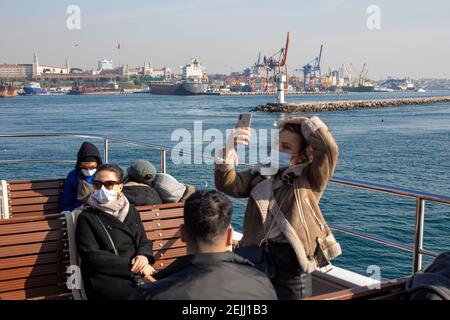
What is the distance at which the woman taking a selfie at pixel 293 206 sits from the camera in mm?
2715

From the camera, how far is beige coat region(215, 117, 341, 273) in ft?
8.85

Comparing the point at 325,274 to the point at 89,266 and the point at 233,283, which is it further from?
the point at 233,283

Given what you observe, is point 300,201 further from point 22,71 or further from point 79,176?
point 22,71

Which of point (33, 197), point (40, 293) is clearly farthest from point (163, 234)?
point (33, 197)

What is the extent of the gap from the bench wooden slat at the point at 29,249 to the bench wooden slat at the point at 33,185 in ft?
6.59

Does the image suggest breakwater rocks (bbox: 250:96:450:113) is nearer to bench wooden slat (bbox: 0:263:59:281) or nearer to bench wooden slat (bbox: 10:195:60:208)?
bench wooden slat (bbox: 10:195:60:208)

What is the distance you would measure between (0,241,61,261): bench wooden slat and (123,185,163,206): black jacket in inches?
32.1

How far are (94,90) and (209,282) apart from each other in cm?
17427

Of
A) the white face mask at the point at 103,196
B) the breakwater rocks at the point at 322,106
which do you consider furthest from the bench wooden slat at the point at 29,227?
the breakwater rocks at the point at 322,106

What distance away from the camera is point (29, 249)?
3250 millimetres

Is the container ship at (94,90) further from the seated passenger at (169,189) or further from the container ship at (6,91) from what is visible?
the seated passenger at (169,189)

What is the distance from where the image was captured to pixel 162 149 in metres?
5.80
